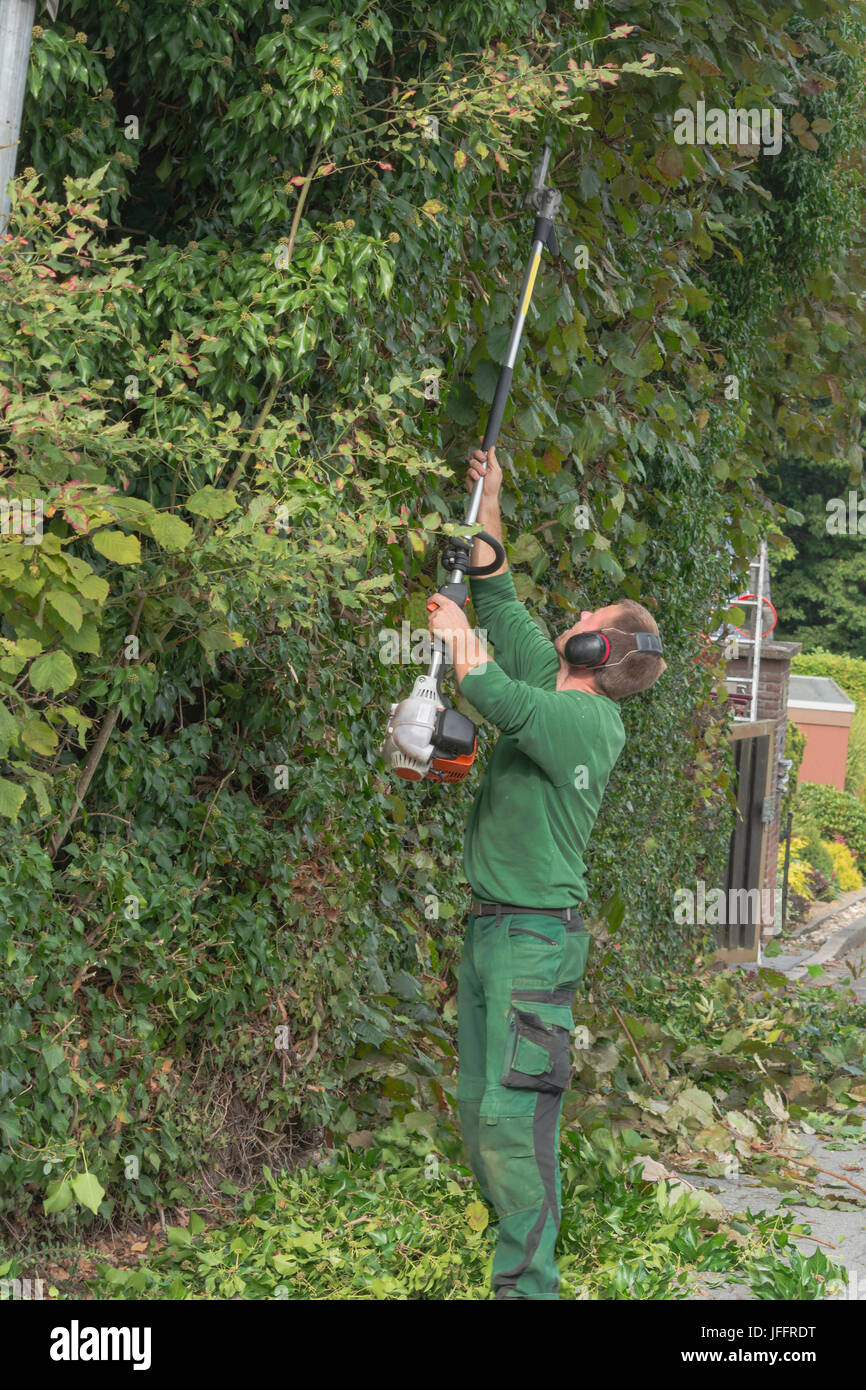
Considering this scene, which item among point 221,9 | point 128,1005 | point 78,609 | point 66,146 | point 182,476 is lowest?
point 128,1005

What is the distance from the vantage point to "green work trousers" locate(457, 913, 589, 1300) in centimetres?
400

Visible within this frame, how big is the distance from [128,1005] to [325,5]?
3.24 m

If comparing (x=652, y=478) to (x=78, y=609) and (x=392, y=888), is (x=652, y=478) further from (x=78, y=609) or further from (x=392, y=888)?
(x=78, y=609)

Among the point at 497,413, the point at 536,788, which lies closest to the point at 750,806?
the point at 497,413

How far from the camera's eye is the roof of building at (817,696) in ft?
95.8

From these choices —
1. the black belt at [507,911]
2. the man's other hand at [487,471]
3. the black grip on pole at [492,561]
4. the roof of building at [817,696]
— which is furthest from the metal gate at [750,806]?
the roof of building at [817,696]

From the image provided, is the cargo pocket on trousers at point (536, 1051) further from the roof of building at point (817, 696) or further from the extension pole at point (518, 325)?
the roof of building at point (817, 696)

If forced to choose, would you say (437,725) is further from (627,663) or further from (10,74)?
(10,74)

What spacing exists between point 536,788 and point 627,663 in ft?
1.53

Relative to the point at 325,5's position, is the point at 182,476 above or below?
below

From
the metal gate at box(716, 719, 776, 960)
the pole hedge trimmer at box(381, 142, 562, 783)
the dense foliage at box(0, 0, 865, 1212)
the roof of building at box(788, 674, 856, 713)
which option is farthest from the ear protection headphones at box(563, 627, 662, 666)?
the roof of building at box(788, 674, 856, 713)

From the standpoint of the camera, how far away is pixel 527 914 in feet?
13.7

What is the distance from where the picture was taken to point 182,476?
451 cm
